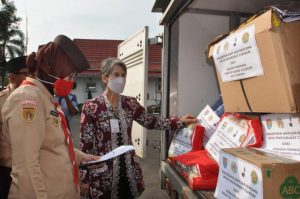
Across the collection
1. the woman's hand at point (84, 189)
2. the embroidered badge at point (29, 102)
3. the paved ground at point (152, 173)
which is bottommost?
the paved ground at point (152, 173)

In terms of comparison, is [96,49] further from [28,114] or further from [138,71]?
[28,114]

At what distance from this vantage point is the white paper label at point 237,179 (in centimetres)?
146

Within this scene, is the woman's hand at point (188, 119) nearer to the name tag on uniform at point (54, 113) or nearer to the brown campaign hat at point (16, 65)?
the name tag on uniform at point (54, 113)

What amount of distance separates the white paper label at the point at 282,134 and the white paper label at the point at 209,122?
61cm

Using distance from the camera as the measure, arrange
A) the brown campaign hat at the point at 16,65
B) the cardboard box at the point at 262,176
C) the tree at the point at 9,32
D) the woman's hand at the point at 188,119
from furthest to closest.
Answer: the tree at the point at 9,32 < the brown campaign hat at the point at 16,65 < the woman's hand at the point at 188,119 < the cardboard box at the point at 262,176

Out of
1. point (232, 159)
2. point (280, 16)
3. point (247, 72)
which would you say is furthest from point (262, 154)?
point (280, 16)

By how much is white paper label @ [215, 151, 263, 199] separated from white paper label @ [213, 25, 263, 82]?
436 mm

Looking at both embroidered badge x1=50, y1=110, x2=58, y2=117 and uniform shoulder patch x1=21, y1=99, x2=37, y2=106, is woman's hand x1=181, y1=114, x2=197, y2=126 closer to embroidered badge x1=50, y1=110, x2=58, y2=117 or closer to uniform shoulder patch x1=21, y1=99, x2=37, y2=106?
embroidered badge x1=50, y1=110, x2=58, y2=117

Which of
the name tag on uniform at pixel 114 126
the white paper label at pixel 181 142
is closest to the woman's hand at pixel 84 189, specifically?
the name tag on uniform at pixel 114 126

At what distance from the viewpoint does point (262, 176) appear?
4.63ft

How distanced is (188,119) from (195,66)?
1.64 feet

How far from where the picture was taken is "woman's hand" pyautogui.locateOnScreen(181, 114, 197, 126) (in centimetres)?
277

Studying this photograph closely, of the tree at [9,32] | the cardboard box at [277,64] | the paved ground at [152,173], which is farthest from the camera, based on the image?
the tree at [9,32]

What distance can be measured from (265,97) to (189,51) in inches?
54.0
